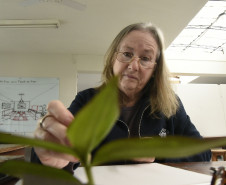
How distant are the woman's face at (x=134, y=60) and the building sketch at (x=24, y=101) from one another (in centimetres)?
264

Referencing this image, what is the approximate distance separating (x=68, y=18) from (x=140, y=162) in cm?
222

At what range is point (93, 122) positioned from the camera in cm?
10

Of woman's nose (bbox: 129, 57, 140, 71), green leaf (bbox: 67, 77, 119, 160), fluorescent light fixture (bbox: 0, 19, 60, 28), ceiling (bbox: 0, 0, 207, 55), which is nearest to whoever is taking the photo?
green leaf (bbox: 67, 77, 119, 160)

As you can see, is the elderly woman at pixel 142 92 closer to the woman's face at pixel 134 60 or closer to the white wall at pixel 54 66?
the woman's face at pixel 134 60

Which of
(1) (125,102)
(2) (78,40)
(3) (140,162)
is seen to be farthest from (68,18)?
(3) (140,162)

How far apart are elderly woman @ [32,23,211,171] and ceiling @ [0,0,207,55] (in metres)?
1.18

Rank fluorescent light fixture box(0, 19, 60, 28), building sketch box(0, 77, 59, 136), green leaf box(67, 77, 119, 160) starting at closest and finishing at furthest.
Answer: green leaf box(67, 77, 119, 160) < fluorescent light fixture box(0, 19, 60, 28) < building sketch box(0, 77, 59, 136)

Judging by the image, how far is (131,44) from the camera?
847mm

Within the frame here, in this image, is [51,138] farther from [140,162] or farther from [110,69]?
[110,69]

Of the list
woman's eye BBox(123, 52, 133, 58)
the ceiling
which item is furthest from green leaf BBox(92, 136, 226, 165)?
the ceiling

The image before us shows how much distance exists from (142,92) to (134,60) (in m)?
0.22

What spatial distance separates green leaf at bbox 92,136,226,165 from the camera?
104mm

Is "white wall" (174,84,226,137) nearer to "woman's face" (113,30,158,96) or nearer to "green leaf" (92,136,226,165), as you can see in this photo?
"woman's face" (113,30,158,96)

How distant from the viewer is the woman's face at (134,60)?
84 cm
